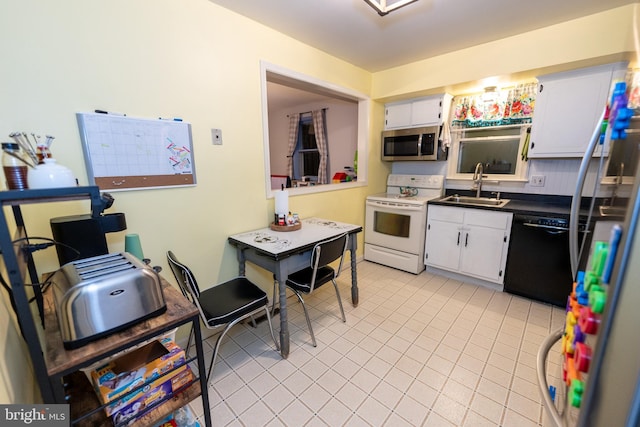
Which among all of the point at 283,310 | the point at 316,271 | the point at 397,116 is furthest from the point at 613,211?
the point at 397,116

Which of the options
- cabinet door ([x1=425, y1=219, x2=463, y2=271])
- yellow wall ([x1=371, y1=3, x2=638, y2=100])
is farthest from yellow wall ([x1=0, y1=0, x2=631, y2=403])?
cabinet door ([x1=425, y1=219, x2=463, y2=271])

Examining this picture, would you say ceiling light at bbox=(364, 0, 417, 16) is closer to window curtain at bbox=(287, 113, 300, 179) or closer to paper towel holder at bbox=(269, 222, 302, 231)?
paper towel holder at bbox=(269, 222, 302, 231)

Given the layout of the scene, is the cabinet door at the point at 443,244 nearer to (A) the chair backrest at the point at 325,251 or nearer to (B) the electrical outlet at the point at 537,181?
(B) the electrical outlet at the point at 537,181

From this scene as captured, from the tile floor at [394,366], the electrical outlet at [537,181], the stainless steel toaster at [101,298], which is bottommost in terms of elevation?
the tile floor at [394,366]

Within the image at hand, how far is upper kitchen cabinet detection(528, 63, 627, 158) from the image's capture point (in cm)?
215

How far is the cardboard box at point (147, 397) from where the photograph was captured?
0.95 metres

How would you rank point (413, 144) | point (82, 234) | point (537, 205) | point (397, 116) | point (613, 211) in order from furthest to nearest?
point (397, 116), point (413, 144), point (537, 205), point (82, 234), point (613, 211)

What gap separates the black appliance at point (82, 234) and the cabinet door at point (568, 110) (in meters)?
3.40

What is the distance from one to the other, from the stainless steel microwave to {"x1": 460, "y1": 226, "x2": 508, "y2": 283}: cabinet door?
38.2 inches

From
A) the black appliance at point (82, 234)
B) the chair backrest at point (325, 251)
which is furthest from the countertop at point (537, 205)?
the black appliance at point (82, 234)

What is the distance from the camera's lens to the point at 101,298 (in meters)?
0.84

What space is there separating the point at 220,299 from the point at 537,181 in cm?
326

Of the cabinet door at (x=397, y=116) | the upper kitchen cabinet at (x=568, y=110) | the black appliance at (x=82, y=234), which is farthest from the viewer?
the cabinet door at (x=397, y=116)

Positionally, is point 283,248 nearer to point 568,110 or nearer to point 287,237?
point 287,237
